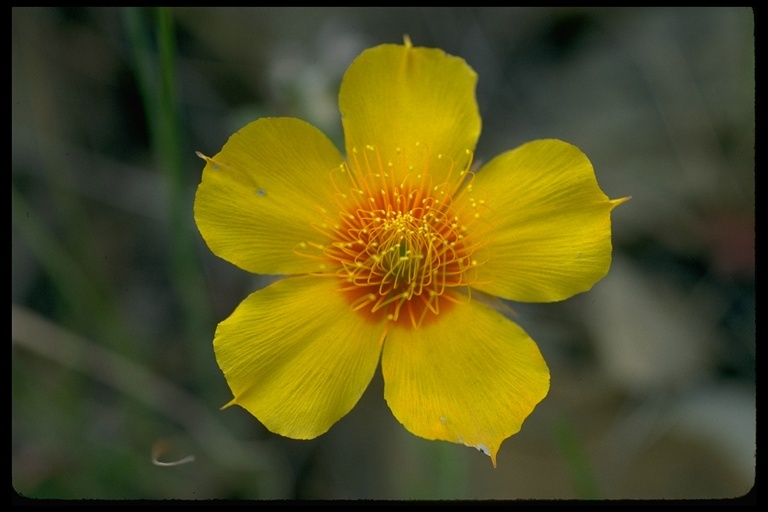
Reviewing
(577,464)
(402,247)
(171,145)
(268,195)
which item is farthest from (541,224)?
(171,145)

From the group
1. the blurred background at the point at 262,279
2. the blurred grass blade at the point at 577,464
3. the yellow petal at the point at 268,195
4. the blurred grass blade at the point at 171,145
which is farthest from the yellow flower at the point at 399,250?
the blurred background at the point at 262,279

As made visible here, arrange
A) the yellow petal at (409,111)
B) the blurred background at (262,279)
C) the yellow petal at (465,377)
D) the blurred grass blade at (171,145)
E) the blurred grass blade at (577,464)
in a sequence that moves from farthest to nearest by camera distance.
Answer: the blurred background at (262,279) → the blurred grass blade at (577,464) → the blurred grass blade at (171,145) → the yellow petal at (409,111) → the yellow petal at (465,377)

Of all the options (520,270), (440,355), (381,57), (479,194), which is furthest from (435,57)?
(440,355)

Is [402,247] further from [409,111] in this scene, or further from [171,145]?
[171,145]

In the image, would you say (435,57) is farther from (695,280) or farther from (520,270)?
(695,280)

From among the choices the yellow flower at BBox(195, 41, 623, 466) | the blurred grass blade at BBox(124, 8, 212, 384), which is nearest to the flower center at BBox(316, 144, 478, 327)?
the yellow flower at BBox(195, 41, 623, 466)

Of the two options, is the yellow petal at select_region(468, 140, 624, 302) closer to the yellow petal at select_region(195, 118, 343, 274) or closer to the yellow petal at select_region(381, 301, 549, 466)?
the yellow petal at select_region(381, 301, 549, 466)

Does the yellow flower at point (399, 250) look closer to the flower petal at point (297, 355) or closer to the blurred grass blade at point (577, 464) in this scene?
the flower petal at point (297, 355)
